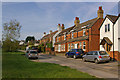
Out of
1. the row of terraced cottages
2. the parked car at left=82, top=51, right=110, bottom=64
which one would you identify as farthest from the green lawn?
the row of terraced cottages

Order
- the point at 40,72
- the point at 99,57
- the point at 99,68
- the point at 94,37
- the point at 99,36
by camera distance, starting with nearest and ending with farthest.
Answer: the point at 40,72 → the point at 99,68 → the point at 99,57 → the point at 94,37 → the point at 99,36

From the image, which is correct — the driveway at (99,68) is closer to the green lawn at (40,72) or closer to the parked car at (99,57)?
the parked car at (99,57)

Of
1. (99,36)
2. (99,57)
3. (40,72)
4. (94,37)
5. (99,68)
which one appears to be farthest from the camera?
(99,36)

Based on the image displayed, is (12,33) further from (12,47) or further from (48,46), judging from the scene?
(48,46)

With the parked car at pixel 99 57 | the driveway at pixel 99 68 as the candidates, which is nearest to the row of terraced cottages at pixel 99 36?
the parked car at pixel 99 57

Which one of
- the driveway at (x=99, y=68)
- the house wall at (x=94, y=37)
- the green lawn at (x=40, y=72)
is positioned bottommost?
the driveway at (x=99, y=68)

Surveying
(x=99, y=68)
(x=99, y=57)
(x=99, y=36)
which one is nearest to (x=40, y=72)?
(x=99, y=68)

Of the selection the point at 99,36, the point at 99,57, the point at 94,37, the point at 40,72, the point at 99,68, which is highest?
the point at 99,36

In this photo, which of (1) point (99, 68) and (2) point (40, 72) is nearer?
(2) point (40, 72)

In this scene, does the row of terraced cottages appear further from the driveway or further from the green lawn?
the green lawn

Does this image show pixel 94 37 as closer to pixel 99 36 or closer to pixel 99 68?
pixel 99 36

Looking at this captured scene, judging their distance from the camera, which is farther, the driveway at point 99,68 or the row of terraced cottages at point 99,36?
the row of terraced cottages at point 99,36

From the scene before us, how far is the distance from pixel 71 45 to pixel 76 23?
28.7ft

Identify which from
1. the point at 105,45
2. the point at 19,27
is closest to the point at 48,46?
the point at 19,27
